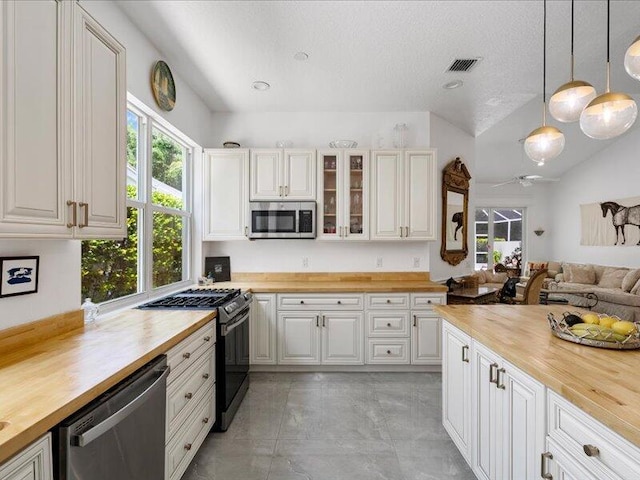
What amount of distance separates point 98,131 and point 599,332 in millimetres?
2400

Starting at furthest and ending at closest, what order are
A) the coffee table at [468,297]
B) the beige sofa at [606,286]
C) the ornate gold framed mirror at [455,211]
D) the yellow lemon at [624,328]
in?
the beige sofa at [606,286]
the ornate gold framed mirror at [455,211]
the coffee table at [468,297]
the yellow lemon at [624,328]

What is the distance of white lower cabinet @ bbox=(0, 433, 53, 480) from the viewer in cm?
80

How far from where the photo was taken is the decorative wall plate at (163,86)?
2521mm

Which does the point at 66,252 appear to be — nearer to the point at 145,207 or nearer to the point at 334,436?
the point at 145,207

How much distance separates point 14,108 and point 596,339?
239 centimetres

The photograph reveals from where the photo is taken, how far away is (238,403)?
8.54 ft

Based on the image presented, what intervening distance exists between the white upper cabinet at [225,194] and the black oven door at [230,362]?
1.15 meters

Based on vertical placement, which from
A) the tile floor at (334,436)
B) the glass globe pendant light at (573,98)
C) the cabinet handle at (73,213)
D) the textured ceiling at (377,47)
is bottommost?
the tile floor at (334,436)

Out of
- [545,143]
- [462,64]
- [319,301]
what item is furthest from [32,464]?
[462,64]

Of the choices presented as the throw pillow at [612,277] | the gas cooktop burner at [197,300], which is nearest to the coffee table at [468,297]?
the gas cooktop burner at [197,300]

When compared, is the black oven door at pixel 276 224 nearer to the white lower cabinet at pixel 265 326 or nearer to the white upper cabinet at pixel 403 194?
the white lower cabinet at pixel 265 326

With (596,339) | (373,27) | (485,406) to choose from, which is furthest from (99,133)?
(596,339)

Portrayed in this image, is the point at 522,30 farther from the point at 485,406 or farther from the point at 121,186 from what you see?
the point at 121,186

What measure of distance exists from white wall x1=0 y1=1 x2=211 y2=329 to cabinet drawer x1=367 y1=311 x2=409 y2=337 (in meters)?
2.47
